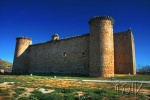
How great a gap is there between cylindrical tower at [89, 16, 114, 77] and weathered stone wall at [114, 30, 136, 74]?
2.49m

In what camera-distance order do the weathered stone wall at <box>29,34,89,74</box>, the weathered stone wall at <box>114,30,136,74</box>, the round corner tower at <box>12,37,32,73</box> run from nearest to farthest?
1. the weathered stone wall at <box>114,30,136,74</box>
2. the weathered stone wall at <box>29,34,89,74</box>
3. the round corner tower at <box>12,37,32,73</box>

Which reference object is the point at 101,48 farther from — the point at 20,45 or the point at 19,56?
the point at 19,56

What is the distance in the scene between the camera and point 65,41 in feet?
108

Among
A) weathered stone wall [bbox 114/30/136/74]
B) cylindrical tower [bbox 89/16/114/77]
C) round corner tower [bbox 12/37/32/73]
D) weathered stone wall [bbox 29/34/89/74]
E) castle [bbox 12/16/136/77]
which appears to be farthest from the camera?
round corner tower [bbox 12/37/32/73]

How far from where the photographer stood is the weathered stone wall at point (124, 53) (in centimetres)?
2648

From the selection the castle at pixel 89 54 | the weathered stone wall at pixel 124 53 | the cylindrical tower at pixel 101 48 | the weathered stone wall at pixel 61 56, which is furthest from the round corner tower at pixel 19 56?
the weathered stone wall at pixel 124 53

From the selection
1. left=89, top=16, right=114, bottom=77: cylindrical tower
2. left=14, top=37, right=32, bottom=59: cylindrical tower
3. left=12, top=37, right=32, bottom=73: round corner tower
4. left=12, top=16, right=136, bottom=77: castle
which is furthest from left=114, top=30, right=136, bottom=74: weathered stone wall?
left=12, top=37, right=32, bottom=73: round corner tower

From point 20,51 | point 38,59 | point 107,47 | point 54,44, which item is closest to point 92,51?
point 107,47

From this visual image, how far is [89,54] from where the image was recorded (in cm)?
2788

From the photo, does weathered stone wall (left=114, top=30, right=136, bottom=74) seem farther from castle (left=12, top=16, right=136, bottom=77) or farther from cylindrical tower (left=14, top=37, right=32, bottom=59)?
cylindrical tower (left=14, top=37, right=32, bottom=59)

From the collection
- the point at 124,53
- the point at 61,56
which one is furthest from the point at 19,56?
the point at 124,53

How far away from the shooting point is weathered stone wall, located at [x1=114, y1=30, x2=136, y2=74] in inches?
1043

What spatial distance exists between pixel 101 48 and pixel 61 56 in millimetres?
10368

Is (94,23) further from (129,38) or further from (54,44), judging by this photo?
(54,44)
